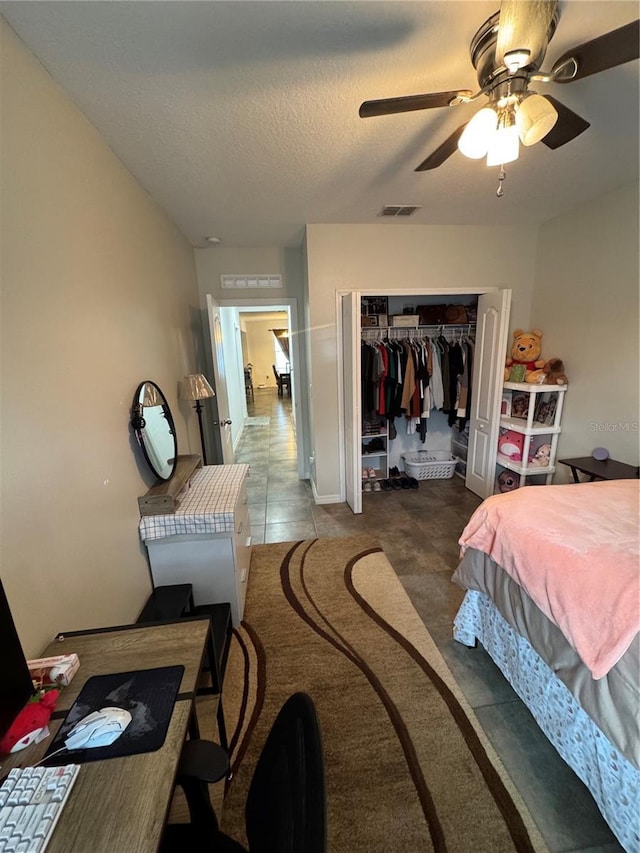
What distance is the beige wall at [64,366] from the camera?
1.00 metres

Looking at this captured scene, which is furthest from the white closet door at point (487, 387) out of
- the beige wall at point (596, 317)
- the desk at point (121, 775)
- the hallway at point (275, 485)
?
the desk at point (121, 775)

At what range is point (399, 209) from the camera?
2.66 meters

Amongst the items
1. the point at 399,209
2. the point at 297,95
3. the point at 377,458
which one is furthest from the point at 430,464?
the point at 297,95

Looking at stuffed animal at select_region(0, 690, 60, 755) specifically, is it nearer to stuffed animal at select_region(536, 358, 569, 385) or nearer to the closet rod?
the closet rod

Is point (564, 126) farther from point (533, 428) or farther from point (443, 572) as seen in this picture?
point (443, 572)

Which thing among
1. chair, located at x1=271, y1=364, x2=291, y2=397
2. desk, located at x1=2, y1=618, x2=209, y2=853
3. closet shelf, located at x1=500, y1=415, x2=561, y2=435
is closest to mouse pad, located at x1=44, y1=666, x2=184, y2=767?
desk, located at x1=2, y1=618, x2=209, y2=853

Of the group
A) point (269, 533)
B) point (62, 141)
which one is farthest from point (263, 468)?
point (62, 141)

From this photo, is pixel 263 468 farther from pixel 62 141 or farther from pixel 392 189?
pixel 62 141

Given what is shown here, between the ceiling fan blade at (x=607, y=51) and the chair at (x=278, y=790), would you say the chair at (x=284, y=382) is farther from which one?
the chair at (x=278, y=790)

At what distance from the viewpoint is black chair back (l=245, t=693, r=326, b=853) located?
442mm

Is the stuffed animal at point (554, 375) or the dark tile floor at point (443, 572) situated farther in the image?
the stuffed animal at point (554, 375)

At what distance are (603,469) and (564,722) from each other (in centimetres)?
180

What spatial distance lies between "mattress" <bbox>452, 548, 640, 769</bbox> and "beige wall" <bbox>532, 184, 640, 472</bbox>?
179cm

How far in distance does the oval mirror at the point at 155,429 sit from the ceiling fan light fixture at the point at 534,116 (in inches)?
78.5
